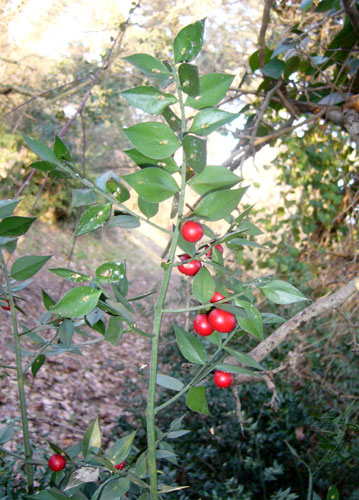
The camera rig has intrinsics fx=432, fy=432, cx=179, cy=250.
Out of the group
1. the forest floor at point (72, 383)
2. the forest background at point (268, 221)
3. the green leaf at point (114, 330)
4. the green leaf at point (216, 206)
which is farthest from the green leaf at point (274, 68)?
the green leaf at point (114, 330)

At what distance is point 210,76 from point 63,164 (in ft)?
0.69

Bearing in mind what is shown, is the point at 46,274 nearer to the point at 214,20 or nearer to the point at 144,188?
the point at 214,20

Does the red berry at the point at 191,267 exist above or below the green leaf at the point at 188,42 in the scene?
below

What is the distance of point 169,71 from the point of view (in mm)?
518

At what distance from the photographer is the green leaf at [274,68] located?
1.44 meters

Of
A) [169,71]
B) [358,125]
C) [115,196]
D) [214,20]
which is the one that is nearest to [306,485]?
[358,125]

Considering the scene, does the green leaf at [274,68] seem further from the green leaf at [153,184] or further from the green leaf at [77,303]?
the green leaf at [77,303]

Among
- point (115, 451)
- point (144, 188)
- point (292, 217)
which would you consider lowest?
point (115, 451)

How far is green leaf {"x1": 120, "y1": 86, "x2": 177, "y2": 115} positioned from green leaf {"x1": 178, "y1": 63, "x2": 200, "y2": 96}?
2 centimetres

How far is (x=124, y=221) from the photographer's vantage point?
0.60 metres

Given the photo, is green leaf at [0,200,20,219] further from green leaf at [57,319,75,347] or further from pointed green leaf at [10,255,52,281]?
green leaf at [57,319,75,347]

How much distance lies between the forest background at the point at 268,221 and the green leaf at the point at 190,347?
0.17 m

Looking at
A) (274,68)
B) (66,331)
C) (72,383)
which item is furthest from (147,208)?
(72,383)

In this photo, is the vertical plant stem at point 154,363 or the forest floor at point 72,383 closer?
the vertical plant stem at point 154,363
